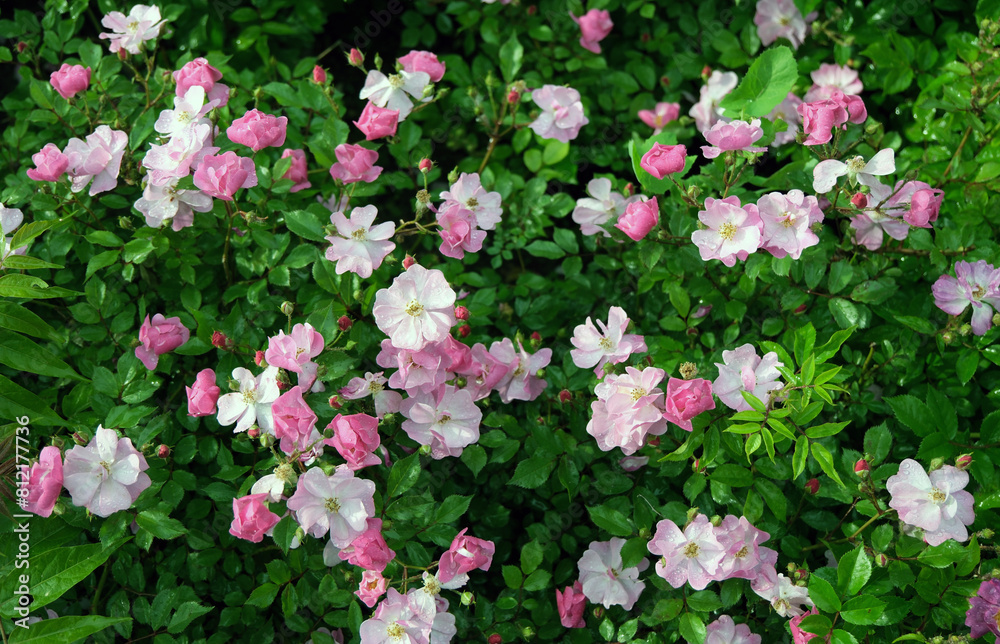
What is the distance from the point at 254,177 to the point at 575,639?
1.42m

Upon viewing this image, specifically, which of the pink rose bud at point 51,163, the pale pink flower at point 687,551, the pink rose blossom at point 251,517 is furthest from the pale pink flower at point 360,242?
the pale pink flower at point 687,551

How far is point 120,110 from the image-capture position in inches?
91.2

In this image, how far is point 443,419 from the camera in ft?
6.04

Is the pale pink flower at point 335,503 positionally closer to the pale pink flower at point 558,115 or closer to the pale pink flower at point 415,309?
the pale pink flower at point 415,309

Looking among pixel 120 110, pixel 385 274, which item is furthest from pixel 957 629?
pixel 120 110

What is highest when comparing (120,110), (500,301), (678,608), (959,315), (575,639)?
(120,110)

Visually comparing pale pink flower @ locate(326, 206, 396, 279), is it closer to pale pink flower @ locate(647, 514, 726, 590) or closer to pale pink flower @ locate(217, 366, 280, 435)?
pale pink flower @ locate(217, 366, 280, 435)

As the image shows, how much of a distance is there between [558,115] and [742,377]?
1053 millimetres

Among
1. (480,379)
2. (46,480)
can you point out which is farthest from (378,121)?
(46,480)

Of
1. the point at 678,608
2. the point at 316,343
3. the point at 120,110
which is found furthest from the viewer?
the point at 120,110

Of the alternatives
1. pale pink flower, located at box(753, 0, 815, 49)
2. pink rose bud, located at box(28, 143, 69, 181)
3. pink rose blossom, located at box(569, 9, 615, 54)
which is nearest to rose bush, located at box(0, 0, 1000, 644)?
pink rose bud, located at box(28, 143, 69, 181)

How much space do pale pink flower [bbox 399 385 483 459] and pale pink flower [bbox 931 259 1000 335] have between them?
1.22 metres

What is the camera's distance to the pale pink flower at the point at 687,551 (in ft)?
5.75

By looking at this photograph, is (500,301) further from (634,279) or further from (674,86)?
(674,86)
